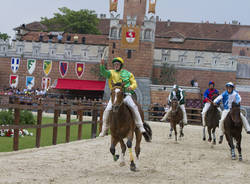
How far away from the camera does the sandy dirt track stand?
24.3 ft

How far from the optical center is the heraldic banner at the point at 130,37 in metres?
48.4

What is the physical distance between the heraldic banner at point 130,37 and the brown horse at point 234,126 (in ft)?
122

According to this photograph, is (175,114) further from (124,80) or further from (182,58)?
(182,58)

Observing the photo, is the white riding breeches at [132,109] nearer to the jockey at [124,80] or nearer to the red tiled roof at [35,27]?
the jockey at [124,80]

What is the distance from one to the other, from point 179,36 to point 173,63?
1528cm

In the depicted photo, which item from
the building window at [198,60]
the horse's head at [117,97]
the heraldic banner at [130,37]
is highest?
the heraldic banner at [130,37]

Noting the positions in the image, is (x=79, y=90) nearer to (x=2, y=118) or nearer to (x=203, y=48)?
(x=203, y=48)

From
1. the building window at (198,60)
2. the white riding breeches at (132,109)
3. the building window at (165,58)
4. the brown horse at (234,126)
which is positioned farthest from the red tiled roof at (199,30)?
the white riding breeches at (132,109)

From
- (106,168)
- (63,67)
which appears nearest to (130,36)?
(63,67)

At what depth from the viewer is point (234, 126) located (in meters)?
11.6

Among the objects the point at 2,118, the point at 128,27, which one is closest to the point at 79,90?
the point at 128,27

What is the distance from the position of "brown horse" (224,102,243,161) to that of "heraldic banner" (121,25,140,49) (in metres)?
37.3

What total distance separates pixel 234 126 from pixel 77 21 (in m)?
59.8

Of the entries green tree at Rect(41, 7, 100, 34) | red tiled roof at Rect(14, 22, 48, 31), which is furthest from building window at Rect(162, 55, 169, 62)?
red tiled roof at Rect(14, 22, 48, 31)
